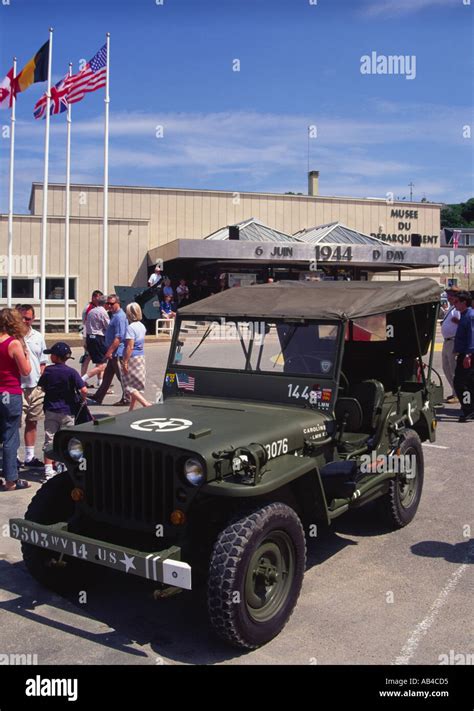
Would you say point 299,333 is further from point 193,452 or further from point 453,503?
point 453,503

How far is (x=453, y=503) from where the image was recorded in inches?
274

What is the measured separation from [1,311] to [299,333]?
9.66ft

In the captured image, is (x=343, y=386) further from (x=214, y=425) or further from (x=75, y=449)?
(x=75, y=449)

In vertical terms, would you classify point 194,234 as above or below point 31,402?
above

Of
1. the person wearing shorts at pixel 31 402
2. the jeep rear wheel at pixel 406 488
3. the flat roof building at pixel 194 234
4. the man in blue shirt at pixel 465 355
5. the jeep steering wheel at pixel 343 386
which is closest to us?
the jeep steering wheel at pixel 343 386

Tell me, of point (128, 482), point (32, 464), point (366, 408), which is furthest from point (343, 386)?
point (32, 464)

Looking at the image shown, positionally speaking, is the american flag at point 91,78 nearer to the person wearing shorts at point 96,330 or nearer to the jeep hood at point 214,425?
the person wearing shorts at point 96,330

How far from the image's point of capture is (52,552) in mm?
4805

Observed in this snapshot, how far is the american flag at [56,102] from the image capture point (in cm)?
2056

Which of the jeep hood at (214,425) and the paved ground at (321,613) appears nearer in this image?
the paved ground at (321,613)

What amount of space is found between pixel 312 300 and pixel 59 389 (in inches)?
107

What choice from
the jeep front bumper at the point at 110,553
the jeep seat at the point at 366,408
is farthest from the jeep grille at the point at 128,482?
the jeep seat at the point at 366,408

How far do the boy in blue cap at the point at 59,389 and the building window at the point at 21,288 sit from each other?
21376mm
